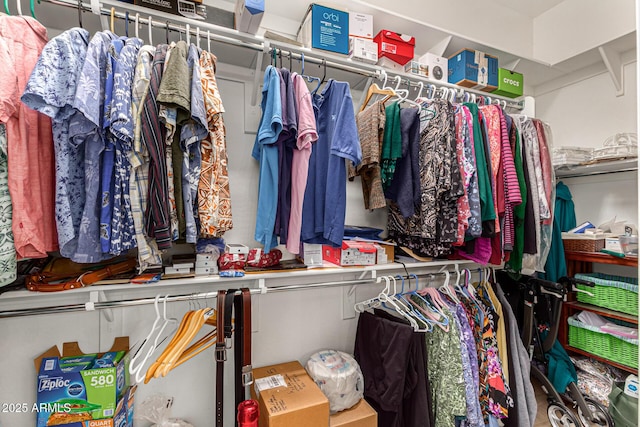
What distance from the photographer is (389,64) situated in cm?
154

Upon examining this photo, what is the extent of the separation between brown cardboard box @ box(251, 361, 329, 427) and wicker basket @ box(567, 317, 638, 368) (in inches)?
72.4

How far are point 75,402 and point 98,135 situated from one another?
1001 millimetres

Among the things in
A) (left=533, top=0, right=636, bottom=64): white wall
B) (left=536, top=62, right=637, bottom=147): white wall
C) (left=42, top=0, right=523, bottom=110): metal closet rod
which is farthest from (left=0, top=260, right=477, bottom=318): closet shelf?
(left=533, top=0, right=636, bottom=64): white wall

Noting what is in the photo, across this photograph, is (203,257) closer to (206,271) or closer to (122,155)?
(206,271)

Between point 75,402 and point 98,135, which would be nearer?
point 98,135

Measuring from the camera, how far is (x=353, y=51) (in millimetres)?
1437

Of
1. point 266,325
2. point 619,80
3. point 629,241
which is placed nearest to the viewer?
point 266,325

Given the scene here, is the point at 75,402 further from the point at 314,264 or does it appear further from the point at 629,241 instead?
the point at 629,241

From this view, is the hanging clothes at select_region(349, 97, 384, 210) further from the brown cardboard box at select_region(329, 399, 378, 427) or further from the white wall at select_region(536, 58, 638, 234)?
the white wall at select_region(536, 58, 638, 234)

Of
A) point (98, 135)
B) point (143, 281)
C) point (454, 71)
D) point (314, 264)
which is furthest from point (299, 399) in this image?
point (454, 71)

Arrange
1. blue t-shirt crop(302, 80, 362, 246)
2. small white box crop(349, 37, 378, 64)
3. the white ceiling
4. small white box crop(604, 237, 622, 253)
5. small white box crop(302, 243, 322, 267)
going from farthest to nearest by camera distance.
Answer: the white ceiling → small white box crop(604, 237, 622, 253) → small white box crop(349, 37, 378, 64) → small white box crop(302, 243, 322, 267) → blue t-shirt crop(302, 80, 362, 246)

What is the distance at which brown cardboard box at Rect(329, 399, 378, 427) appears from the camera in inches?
48.2

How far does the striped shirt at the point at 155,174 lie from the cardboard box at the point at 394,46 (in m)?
1.14

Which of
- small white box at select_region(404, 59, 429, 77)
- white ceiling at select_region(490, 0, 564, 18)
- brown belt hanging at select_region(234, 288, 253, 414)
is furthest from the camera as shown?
white ceiling at select_region(490, 0, 564, 18)
